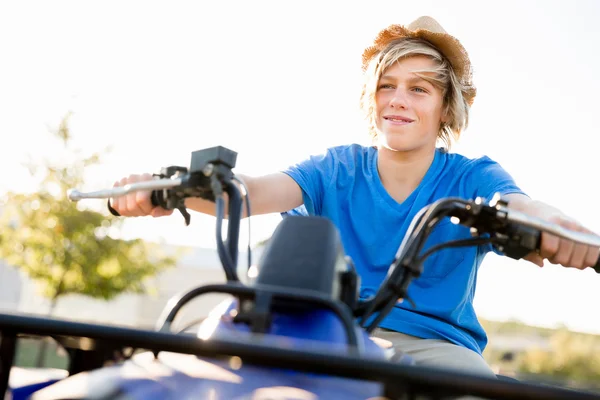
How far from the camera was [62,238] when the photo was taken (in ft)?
62.8

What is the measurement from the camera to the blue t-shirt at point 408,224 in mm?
2605

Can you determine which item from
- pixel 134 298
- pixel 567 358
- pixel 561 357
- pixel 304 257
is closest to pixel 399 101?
pixel 304 257

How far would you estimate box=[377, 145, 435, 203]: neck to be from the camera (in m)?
3.00

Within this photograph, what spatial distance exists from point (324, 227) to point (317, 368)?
562 mm

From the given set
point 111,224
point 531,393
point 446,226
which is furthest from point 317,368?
point 111,224

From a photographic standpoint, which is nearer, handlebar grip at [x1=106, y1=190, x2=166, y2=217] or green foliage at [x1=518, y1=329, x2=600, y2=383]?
handlebar grip at [x1=106, y1=190, x2=166, y2=217]

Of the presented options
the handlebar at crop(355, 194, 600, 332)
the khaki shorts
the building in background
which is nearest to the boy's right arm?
the khaki shorts

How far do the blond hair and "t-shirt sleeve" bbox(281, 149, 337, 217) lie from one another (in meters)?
0.38

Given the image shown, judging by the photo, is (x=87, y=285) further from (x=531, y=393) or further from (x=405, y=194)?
(x=531, y=393)

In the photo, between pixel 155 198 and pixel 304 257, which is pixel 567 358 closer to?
pixel 155 198

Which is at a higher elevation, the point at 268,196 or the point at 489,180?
the point at 489,180

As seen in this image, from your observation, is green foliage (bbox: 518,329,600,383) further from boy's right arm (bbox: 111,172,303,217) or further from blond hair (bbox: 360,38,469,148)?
boy's right arm (bbox: 111,172,303,217)

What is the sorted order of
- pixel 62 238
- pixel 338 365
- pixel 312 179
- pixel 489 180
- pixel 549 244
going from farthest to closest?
pixel 62 238 → pixel 312 179 → pixel 489 180 → pixel 549 244 → pixel 338 365

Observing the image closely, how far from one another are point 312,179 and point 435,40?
90cm
